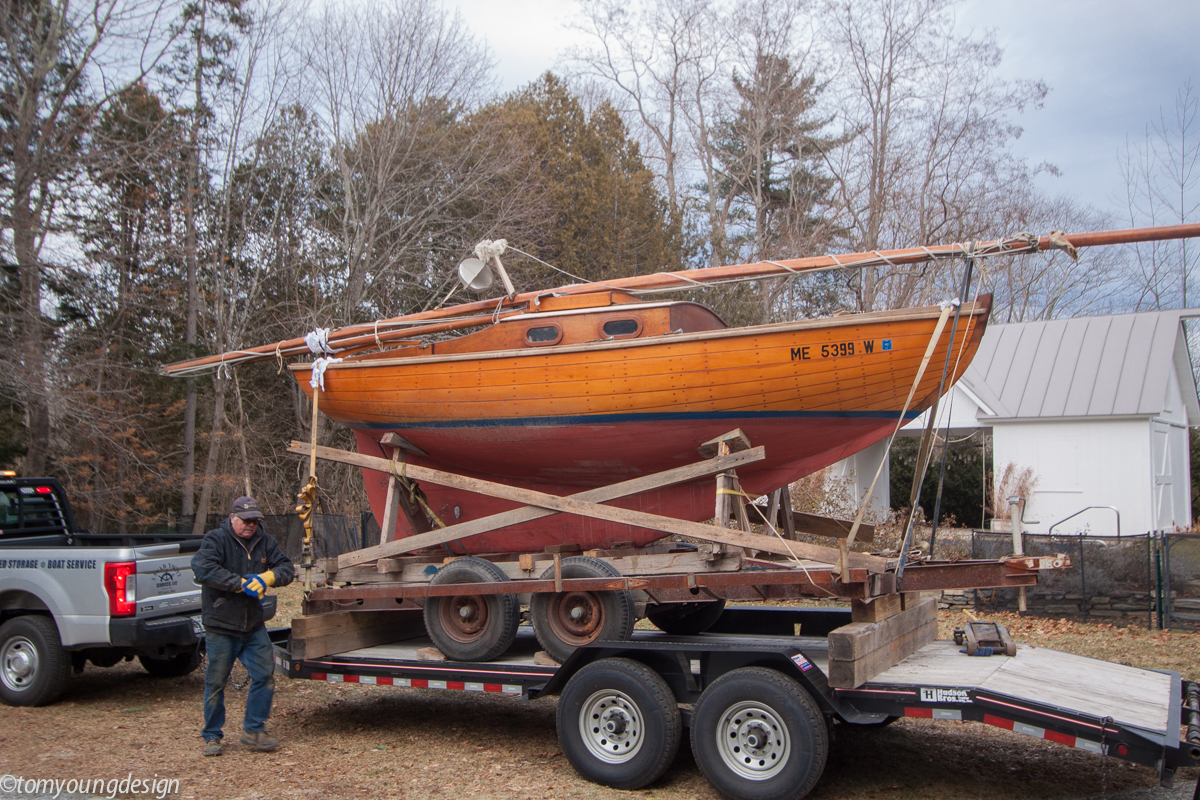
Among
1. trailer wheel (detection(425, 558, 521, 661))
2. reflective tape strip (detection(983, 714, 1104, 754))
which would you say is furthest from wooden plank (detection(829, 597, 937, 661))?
trailer wheel (detection(425, 558, 521, 661))

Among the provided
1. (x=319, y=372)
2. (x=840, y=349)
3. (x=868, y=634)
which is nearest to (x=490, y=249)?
(x=319, y=372)

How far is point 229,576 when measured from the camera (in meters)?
5.95

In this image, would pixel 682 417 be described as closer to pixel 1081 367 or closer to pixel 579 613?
pixel 579 613

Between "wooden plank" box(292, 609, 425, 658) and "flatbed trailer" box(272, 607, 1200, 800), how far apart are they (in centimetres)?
123

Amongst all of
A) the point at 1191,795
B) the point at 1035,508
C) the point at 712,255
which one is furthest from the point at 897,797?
the point at 712,255

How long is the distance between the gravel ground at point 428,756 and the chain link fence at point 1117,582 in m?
5.58

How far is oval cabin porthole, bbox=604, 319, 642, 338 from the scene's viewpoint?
280 inches

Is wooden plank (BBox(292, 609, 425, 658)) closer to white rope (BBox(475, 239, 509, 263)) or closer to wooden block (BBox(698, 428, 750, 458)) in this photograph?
wooden block (BBox(698, 428, 750, 458))

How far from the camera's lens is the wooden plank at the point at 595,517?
570 centimetres

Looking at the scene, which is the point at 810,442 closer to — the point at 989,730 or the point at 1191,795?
the point at 989,730

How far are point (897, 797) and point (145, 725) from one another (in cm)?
532

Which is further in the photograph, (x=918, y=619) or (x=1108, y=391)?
(x=1108, y=391)

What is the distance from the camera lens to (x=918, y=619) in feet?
20.8

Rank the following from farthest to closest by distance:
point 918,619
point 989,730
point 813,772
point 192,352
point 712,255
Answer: point 712,255
point 192,352
point 989,730
point 918,619
point 813,772
